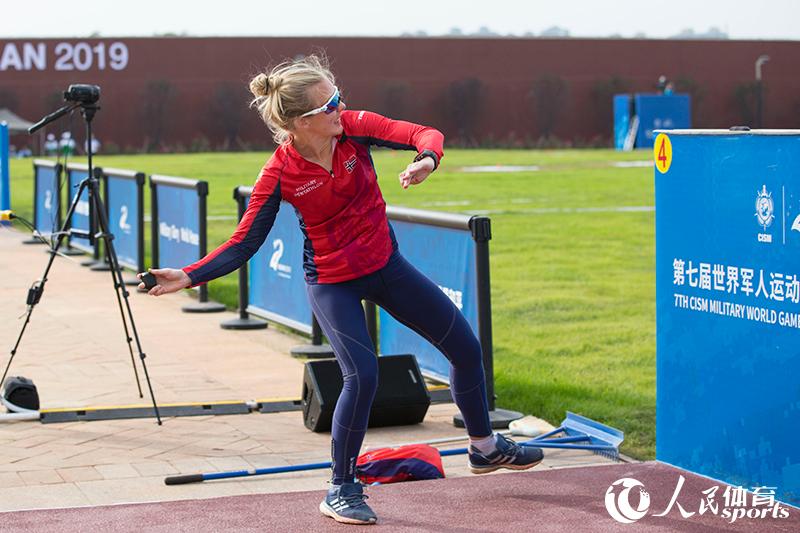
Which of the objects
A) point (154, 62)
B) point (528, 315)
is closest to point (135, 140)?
point (154, 62)

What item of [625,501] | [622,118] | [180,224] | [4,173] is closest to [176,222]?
[180,224]

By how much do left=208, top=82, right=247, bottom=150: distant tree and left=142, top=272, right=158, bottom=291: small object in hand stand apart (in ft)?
177

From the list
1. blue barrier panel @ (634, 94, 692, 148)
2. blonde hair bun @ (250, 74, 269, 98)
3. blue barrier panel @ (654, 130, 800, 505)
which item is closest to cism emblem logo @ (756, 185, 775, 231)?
blue barrier panel @ (654, 130, 800, 505)

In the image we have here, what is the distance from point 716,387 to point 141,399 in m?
3.81

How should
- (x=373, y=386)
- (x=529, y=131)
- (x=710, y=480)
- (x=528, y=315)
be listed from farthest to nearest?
(x=529, y=131), (x=528, y=315), (x=710, y=480), (x=373, y=386)

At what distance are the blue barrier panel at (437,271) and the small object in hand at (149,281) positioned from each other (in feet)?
9.04

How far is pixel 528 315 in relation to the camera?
38.9ft

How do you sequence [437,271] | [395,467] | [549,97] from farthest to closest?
1. [549,97]
2. [437,271]
3. [395,467]

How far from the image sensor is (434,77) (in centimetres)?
6178

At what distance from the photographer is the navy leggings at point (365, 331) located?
5398mm

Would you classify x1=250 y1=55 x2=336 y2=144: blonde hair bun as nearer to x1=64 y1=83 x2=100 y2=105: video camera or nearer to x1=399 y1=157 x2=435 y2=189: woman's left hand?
x1=399 y1=157 x2=435 y2=189: woman's left hand

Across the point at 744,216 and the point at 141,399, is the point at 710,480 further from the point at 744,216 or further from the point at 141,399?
the point at 141,399

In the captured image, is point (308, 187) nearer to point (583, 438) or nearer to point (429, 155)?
point (429, 155)

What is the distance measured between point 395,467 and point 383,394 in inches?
52.6
